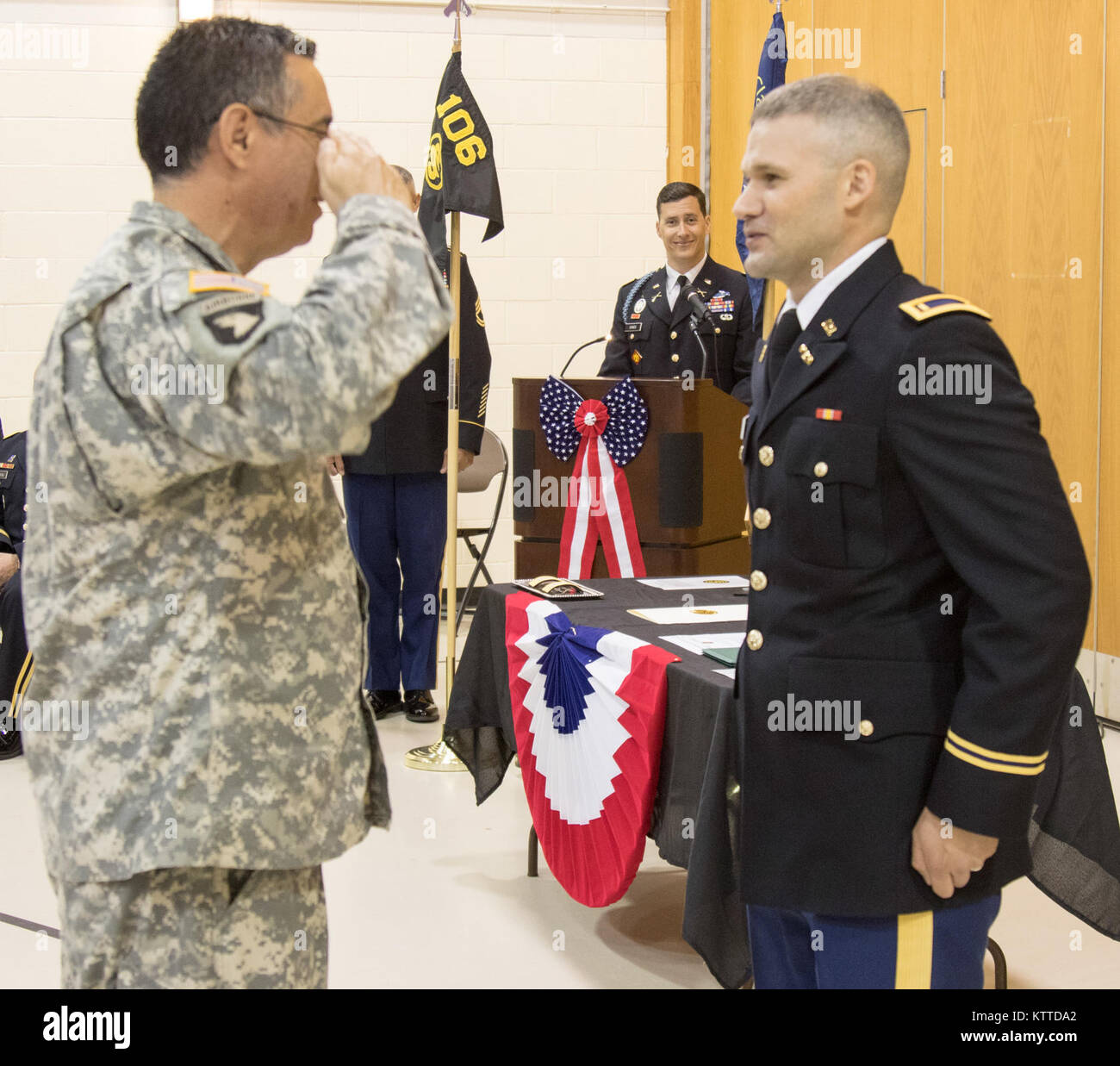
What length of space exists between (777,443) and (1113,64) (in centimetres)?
333

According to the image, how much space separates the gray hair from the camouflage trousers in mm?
937

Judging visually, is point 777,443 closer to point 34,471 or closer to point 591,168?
point 34,471

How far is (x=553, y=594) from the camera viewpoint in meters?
2.89

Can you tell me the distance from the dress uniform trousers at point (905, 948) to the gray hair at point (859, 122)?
76 cm

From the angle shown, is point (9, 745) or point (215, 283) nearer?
point (215, 283)

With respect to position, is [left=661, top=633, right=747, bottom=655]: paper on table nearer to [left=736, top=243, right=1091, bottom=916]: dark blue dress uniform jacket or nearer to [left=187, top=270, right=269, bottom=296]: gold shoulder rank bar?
[left=736, top=243, right=1091, bottom=916]: dark blue dress uniform jacket

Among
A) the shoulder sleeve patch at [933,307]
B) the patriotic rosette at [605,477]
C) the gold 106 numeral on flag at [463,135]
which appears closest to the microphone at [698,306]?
the patriotic rosette at [605,477]

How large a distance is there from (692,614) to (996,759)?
147cm

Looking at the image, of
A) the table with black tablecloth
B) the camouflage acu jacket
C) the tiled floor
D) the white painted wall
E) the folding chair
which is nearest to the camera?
the camouflage acu jacket

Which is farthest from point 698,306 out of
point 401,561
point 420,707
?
point 420,707

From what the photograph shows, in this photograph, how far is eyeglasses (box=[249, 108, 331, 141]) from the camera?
46.9 inches

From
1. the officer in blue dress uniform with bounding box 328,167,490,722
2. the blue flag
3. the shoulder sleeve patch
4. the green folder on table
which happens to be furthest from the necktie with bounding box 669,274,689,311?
the shoulder sleeve patch

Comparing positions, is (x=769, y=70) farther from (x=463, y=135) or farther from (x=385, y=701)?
(x=385, y=701)

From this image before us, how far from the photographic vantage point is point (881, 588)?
4.46 ft
